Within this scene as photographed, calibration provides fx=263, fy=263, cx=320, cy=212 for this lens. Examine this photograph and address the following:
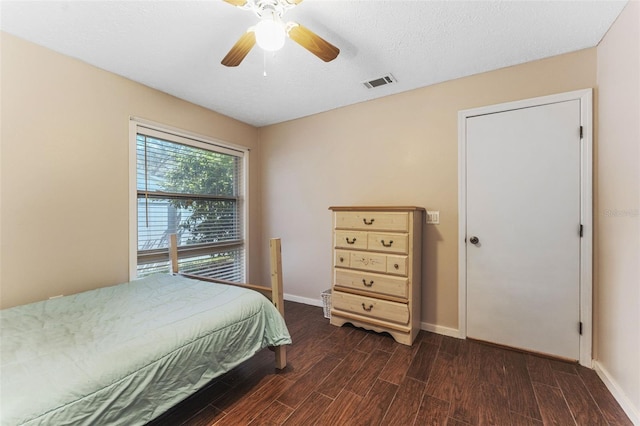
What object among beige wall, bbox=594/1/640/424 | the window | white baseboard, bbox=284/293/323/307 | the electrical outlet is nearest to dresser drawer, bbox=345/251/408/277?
the electrical outlet

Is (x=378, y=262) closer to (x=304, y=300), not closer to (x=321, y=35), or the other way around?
(x=304, y=300)

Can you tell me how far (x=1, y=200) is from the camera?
1.76 meters

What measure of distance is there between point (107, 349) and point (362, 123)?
2.78m

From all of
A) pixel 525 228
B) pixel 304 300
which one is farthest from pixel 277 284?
pixel 525 228

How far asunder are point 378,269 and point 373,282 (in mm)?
133

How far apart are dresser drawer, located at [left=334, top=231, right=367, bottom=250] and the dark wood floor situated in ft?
2.87

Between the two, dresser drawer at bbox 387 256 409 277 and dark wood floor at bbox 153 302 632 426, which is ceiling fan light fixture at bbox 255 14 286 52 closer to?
dresser drawer at bbox 387 256 409 277

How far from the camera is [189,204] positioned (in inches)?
115

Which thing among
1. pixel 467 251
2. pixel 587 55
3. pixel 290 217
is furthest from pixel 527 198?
pixel 290 217

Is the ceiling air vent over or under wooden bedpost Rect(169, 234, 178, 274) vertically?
over

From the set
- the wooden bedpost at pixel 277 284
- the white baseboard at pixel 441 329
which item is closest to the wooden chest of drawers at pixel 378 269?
the white baseboard at pixel 441 329

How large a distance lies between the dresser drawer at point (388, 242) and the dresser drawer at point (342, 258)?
25 cm

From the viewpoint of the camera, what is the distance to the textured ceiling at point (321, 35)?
158 cm

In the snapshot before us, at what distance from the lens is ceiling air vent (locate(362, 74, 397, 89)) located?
7.85 ft
